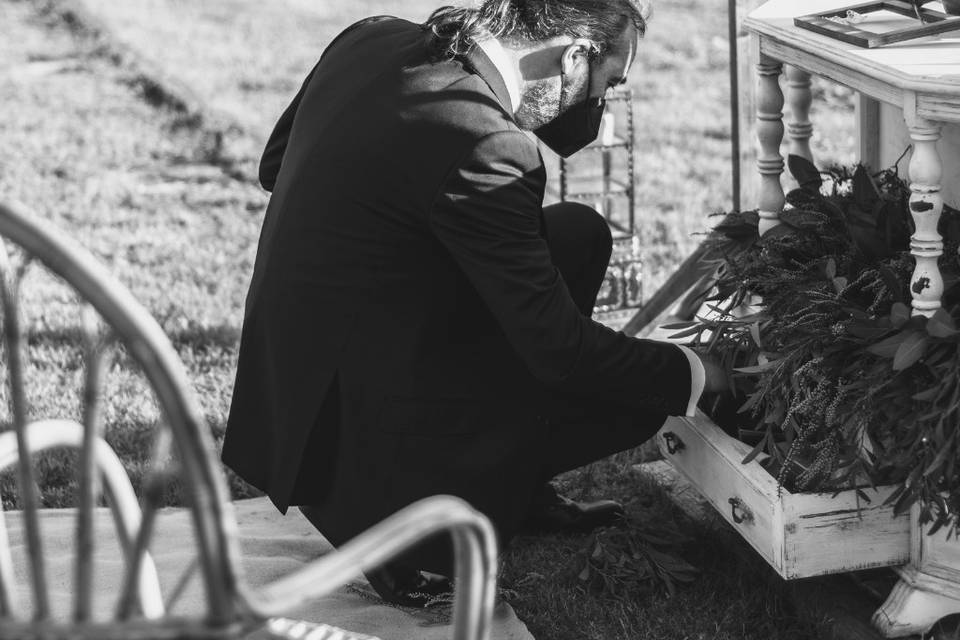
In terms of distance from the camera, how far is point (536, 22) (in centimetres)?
234

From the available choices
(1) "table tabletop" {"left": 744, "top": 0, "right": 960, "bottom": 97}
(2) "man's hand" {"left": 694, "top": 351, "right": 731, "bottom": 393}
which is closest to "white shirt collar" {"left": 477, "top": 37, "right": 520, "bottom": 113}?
(1) "table tabletop" {"left": 744, "top": 0, "right": 960, "bottom": 97}

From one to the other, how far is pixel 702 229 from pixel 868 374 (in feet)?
9.81

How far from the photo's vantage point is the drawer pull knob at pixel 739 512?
246 centimetres

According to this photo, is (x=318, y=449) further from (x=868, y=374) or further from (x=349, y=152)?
(x=868, y=374)

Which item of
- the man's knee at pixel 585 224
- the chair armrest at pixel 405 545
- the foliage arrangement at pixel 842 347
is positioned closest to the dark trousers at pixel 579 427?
the man's knee at pixel 585 224

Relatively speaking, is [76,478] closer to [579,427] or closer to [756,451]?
[579,427]

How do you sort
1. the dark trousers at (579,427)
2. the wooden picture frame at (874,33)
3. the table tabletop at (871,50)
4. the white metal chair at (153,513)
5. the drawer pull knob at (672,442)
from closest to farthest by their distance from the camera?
1. the white metal chair at (153,513)
2. the table tabletop at (871,50)
3. the wooden picture frame at (874,33)
4. the dark trousers at (579,427)
5. the drawer pull knob at (672,442)

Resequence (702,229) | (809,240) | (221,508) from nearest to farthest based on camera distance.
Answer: (221,508)
(809,240)
(702,229)

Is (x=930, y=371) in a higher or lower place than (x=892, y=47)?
lower

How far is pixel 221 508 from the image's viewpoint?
1.06 m

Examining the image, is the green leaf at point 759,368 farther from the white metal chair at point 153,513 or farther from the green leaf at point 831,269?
the white metal chair at point 153,513

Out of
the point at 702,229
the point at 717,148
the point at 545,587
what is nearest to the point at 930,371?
the point at 545,587

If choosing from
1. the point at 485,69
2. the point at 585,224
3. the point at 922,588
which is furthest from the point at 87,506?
the point at 585,224

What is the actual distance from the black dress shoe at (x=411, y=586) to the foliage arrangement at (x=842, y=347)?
2.33ft
